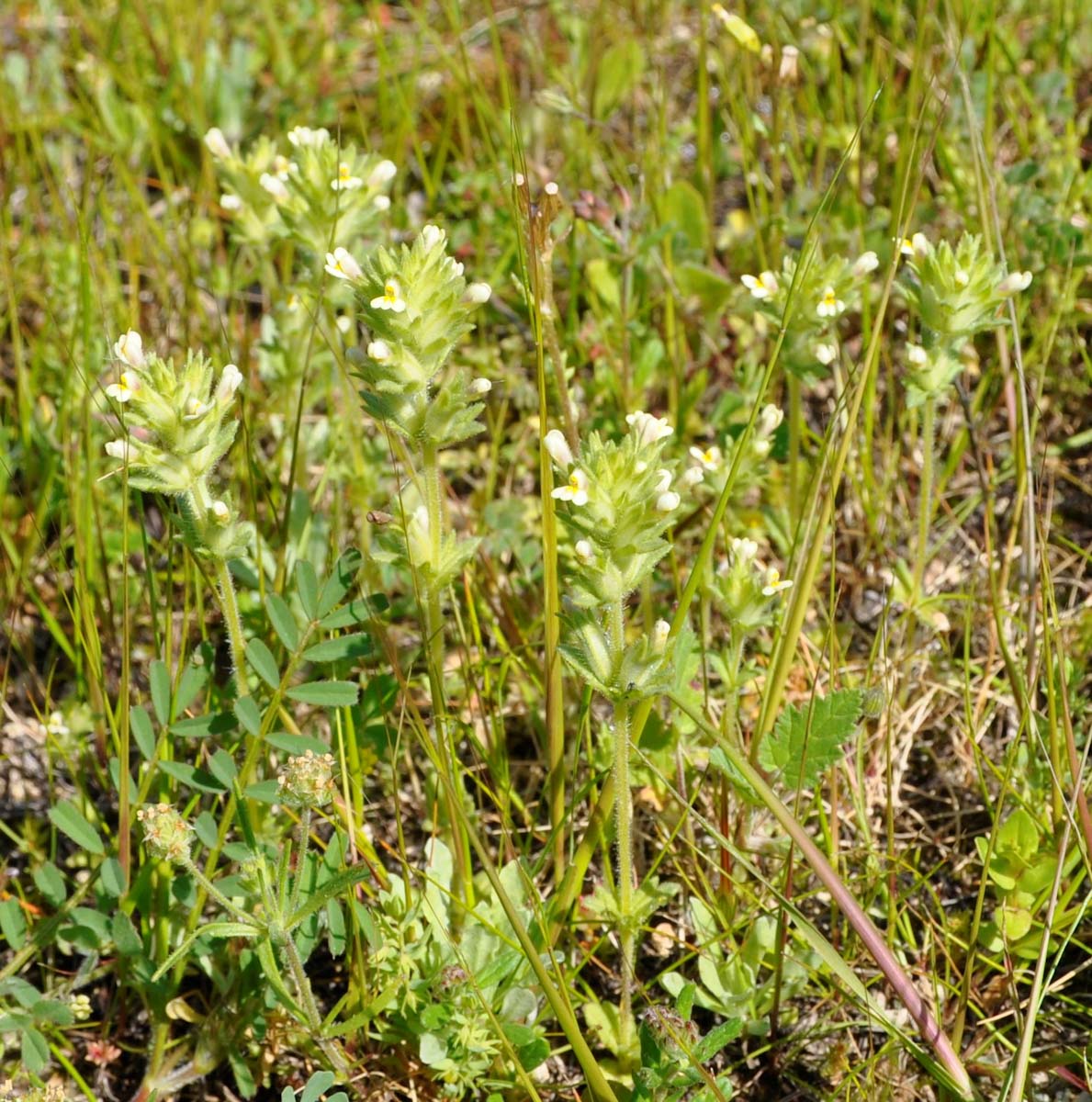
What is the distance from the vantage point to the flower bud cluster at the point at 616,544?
2.25 m

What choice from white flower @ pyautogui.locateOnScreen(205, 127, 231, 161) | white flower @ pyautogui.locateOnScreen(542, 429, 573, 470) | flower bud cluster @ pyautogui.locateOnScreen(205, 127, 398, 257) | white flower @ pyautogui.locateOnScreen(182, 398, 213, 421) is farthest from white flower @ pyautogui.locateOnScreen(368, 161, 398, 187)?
white flower @ pyautogui.locateOnScreen(542, 429, 573, 470)

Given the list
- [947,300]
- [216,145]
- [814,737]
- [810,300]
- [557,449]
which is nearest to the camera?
[557,449]

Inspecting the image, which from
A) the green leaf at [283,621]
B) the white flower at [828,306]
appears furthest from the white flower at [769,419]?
the green leaf at [283,621]

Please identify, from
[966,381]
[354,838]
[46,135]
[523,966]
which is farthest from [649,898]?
[46,135]

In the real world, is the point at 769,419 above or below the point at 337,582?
above

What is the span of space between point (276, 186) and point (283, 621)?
4.28 feet

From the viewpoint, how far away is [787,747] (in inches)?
103

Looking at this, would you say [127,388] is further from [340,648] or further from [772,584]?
[772,584]

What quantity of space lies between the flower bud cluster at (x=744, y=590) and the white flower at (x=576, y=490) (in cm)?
68

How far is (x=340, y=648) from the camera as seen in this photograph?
2740 mm

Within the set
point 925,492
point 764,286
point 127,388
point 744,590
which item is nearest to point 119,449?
point 127,388

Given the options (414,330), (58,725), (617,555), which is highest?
(414,330)

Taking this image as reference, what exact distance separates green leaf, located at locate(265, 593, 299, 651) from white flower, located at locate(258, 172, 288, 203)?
4.05 feet

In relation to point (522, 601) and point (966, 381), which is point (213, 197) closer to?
point (522, 601)
